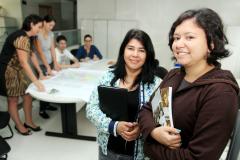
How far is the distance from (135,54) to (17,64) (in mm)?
1789

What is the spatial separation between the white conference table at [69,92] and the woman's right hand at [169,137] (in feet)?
4.61

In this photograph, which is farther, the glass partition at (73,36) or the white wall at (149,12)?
the glass partition at (73,36)

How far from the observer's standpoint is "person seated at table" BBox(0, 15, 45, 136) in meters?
2.27

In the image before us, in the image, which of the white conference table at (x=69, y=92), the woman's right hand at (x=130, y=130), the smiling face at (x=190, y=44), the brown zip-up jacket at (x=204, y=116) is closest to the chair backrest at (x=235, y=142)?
the brown zip-up jacket at (x=204, y=116)

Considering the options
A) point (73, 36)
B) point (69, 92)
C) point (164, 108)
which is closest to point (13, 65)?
point (69, 92)

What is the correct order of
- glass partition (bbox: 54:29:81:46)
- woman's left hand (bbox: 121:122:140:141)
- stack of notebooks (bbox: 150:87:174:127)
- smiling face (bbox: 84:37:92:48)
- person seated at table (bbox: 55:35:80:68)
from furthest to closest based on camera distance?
glass partition (bbox: 54:29:81:46), smiling face (bbox: 84:37:92:48), person seated at table (bbox: 55:35:80:68), woman's left hand (bbox: 121:122:140:141), stack of notebooks (bbox: 150:87:174:127)

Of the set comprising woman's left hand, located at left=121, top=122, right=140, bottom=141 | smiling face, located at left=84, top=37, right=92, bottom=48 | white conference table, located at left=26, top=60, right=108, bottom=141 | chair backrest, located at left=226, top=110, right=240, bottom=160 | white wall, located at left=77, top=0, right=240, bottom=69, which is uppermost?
white wall, located at left=77, top=0, right=240, bottom=69

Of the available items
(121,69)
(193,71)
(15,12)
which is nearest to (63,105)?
(121,69)

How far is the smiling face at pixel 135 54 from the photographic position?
1208 mm

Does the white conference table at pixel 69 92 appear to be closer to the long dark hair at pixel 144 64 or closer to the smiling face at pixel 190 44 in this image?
the long dark hair at pixel 144 64

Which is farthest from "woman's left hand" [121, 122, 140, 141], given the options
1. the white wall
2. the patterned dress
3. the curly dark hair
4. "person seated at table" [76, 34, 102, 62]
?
the white wall

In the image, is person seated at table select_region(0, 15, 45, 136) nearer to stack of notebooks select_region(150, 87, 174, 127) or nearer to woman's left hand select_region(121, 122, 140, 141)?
woman's left hand select_region(121, 122, 140, 141)

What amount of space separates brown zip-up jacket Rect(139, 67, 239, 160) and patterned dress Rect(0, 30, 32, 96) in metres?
2.01

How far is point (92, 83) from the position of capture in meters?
2.49
